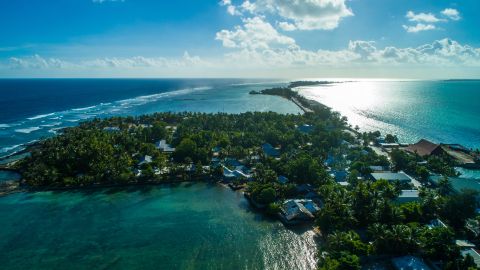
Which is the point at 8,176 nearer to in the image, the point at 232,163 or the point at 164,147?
the point at 164,147

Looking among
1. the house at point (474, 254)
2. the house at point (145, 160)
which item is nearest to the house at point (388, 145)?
the house at point (474, 254)

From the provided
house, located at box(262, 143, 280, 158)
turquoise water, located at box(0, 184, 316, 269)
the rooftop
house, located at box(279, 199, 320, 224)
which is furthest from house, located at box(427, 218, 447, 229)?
house, located at box(262, 143, 280, 158)

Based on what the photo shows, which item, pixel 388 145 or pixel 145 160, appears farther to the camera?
pixel 388 145

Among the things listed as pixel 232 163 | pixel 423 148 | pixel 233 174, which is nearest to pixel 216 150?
pixel 232 163

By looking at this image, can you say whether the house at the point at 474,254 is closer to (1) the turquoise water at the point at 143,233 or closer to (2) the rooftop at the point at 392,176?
(1) the turquoise water at the point at 143,233

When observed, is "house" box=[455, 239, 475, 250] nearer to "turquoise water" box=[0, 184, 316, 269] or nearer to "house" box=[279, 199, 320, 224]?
"turquoise water" box=[0, 184, 316, 269]

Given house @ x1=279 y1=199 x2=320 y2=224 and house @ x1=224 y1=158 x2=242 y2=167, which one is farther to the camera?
house @ x1=224 y1=158 x2=242 y2=167

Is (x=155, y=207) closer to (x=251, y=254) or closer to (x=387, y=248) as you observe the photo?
(x=251, y=254)
